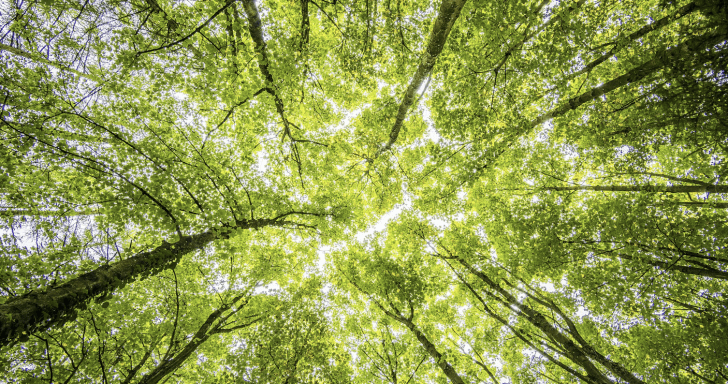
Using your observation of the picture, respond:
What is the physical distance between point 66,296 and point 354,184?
7.50 meters

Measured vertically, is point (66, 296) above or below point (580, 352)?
above

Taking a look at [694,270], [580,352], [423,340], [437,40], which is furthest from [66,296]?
[694,270]

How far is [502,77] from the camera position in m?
5.73

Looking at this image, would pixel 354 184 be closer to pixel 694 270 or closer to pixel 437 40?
pixel 437 40

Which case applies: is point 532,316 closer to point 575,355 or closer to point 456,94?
point 575,355

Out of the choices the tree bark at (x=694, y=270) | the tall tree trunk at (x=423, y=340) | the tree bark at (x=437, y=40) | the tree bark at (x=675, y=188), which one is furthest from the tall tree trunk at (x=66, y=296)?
the tree bark at (x=675, y=188)

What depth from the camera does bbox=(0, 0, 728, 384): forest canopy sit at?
410 centimetres

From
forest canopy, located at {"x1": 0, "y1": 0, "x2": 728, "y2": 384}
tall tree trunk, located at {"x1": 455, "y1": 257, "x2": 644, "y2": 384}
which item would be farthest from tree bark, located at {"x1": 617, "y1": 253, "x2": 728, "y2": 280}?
tall tree trunk, located at {"x1": 455, "y1": 257, "x2": 644, "y2": 384}

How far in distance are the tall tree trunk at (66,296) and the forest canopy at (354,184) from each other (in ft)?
0.11

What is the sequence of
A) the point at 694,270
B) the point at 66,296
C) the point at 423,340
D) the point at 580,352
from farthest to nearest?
the point at 423,340
the point at 580,352
the point at 694,270
the point at 66,296

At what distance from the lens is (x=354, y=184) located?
958 cm

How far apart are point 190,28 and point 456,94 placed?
5839 millimetres

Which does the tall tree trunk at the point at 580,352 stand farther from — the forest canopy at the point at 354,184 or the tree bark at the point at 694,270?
the tree bark at the point at 694,270

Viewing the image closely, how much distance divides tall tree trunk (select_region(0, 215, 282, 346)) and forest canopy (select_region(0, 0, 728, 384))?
3cm
